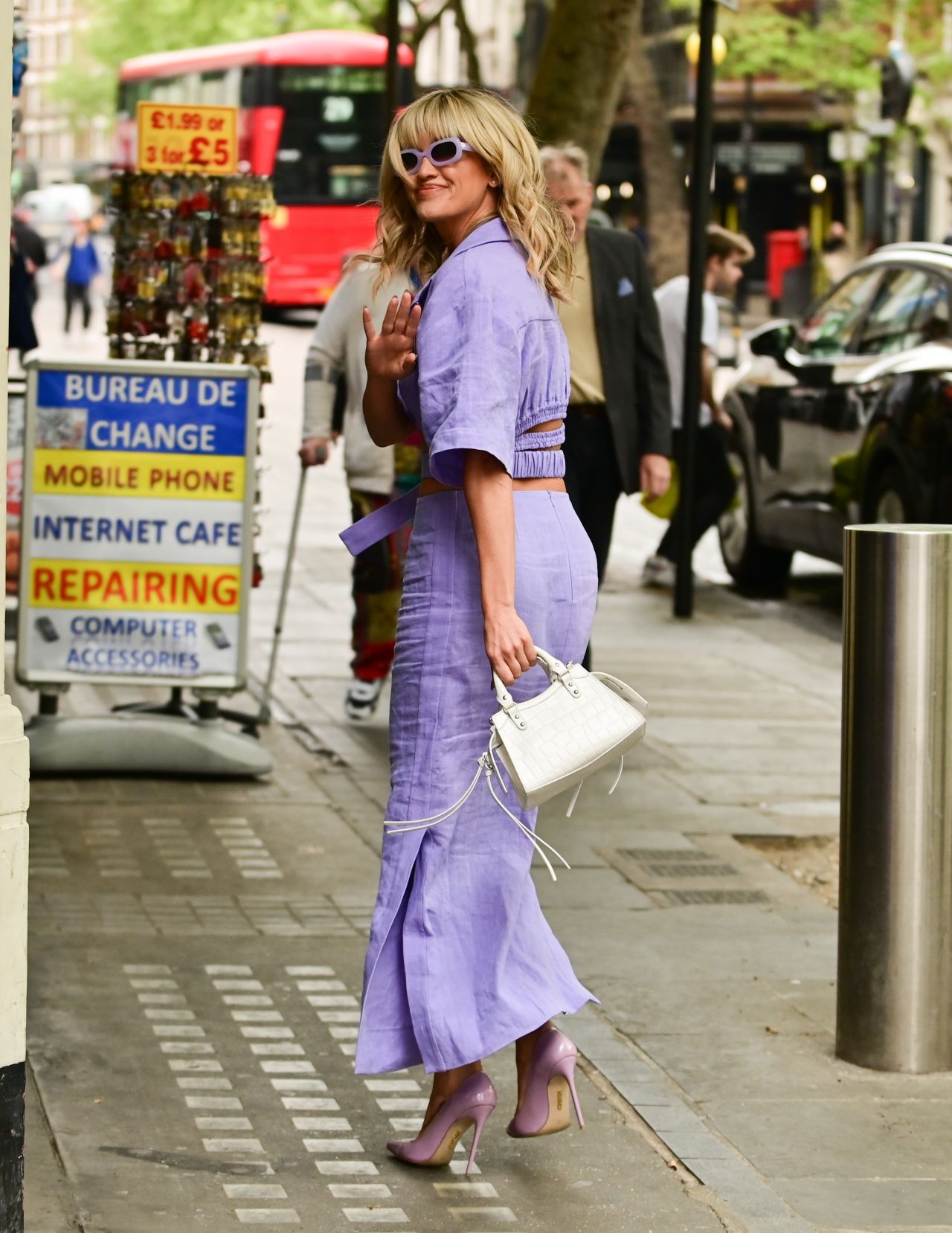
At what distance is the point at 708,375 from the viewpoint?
11.4 m

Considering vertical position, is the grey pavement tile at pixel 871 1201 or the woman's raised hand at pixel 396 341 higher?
the woman's raised hand at pixel 396 341

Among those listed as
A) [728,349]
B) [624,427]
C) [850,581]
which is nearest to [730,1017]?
[850,581]

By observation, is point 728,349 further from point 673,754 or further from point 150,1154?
point 150,1154

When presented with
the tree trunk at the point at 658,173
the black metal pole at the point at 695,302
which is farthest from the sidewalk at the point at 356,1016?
the tree trunk at the point at 658,173

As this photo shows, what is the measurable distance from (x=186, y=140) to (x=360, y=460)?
4.11ft

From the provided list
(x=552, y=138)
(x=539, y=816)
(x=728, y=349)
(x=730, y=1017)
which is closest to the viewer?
(x=730, y=1017)

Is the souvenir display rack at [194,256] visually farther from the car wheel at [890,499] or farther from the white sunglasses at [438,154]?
the car wheel at [890,499]

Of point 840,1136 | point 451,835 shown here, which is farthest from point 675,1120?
point 451,835

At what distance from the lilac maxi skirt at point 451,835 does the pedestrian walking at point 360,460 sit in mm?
3510

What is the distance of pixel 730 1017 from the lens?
16.5ft

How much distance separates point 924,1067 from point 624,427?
3248 mm

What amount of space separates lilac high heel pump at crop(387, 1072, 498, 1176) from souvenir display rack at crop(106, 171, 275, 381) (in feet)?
12.8

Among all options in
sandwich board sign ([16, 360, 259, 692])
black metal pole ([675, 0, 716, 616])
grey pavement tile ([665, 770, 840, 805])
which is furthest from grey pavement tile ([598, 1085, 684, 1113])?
black metal pole ([675, 0, 716, 616])

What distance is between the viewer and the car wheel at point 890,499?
33.6 ft
